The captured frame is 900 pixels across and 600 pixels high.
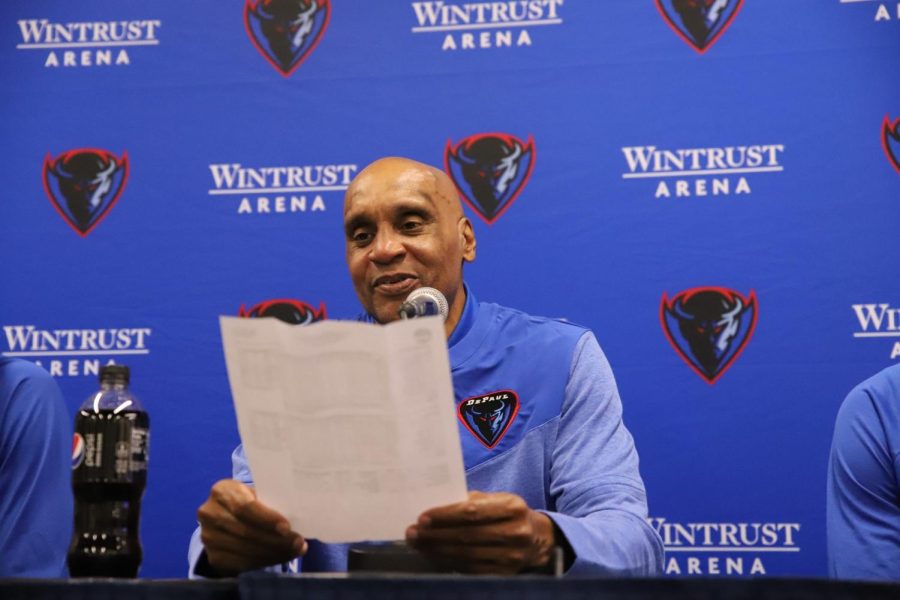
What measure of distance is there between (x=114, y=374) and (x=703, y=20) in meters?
1.69

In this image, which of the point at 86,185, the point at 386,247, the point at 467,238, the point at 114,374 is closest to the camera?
the point at 114,374

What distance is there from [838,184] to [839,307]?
269 mm

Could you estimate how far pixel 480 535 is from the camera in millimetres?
930

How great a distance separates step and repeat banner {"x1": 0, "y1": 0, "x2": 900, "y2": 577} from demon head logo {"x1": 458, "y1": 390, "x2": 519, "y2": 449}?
726mm

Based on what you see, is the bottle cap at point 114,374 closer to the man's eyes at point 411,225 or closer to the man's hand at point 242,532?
the man's hand at point 242,532

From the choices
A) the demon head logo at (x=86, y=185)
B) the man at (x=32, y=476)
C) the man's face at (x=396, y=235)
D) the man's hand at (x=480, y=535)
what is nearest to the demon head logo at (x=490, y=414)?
the man's face at (x=396, y=235)

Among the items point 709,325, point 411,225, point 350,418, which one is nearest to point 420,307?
point 350,418

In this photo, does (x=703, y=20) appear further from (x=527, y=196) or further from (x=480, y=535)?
(x=480, y=535)

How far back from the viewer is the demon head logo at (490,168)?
7.63ft

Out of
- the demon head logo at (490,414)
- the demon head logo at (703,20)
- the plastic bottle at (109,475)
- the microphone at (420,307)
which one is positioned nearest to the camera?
the plastic bottle at (109,475)

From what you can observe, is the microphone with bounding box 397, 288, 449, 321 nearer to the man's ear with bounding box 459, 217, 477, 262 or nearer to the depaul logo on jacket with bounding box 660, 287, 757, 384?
the man's ear with bounding box 459, 217, 477, 262

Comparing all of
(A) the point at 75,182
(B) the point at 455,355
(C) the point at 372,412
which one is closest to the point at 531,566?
(C) the point at 372,412

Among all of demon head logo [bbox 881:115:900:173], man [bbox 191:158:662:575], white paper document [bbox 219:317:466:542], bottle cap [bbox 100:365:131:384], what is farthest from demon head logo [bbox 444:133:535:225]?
white paper document [bbox 219:317:466:542]

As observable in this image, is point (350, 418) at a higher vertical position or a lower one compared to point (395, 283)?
lower
